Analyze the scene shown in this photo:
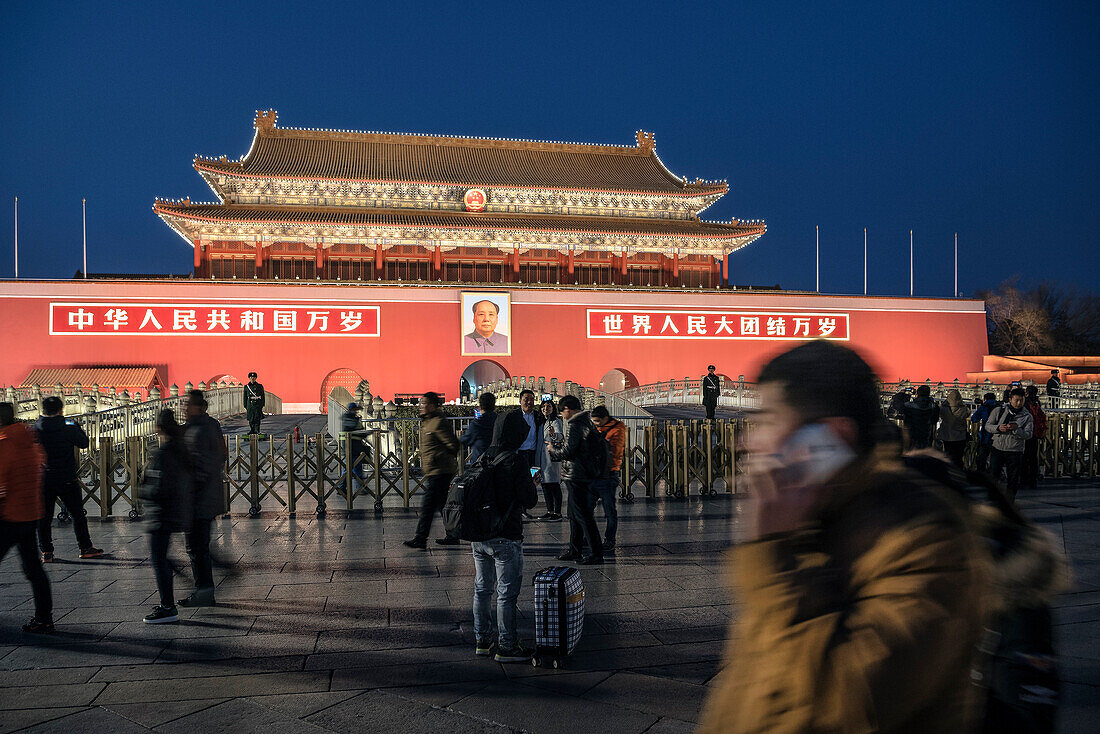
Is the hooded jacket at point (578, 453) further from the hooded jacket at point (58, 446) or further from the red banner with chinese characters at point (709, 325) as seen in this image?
the red banner with chinese characters at point (709, 325)

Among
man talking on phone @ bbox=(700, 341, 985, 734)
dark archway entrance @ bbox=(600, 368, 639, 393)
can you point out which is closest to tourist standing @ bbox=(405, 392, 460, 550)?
man talking on phone @ bbox=(700, 341, 985, 734)

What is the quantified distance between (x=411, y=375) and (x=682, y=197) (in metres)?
14.1

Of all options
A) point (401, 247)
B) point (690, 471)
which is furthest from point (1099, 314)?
point (690, 471)

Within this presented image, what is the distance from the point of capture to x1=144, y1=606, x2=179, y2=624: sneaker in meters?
4.99

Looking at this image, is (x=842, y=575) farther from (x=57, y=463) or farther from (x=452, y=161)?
(x=452, y=161)

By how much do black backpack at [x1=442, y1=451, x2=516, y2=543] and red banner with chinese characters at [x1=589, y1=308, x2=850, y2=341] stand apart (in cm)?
2427

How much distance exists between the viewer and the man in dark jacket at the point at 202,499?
17.5 ft

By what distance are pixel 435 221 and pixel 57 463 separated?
23296 mm

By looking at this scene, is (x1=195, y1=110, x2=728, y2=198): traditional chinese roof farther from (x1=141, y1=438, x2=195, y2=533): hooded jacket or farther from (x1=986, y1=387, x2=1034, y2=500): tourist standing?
(x1=141, y1=438, x2=195, y2=533): hooded jacket

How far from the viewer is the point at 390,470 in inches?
450

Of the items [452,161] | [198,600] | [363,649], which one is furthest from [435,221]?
[363,649]

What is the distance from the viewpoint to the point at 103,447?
8562 mm

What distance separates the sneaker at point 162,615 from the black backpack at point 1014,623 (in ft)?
16.6

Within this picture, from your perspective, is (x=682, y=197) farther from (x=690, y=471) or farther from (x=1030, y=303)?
(x=1030, y=303)
